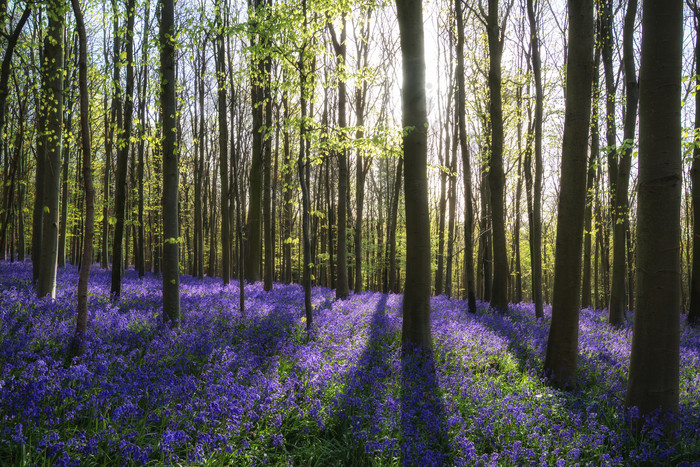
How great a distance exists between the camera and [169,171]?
7.19 metres

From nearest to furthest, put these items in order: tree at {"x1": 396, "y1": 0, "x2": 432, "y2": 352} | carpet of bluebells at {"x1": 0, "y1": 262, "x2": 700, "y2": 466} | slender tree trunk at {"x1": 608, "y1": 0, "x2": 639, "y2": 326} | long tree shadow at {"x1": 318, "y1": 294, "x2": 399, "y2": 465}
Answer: carpet of bluebells at {"x1": 0, "y1": 262, "x2": 700, "y2": 466} → long tree shadow at {"x1": 318, "y1": 294, "x2": 399, "y2": 465} → tree at {"x1": 396, "y1": 0, "x2": 432, "y2": 352} → slender tree trunk at {"x1": 608, "y1": 0, "x2": 639, "y2": 326}

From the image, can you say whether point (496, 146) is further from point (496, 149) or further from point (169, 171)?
point (169, 171)

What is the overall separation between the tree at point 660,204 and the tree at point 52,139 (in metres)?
9.44

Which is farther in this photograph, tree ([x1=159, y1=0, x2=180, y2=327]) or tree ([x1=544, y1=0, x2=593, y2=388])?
tree ([x1=159, y1=0, x2=180, y2=327])

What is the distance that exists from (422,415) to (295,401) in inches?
59.2

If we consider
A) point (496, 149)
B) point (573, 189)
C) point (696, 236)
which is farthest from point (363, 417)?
point (696, 236)

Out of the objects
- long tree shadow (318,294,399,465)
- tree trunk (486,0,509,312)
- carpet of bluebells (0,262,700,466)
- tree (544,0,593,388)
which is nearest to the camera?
carpet of bluebells (0,262,700,466)

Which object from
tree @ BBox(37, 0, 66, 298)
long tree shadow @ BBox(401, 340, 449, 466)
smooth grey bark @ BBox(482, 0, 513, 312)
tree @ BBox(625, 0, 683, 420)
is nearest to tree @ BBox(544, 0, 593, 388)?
tree @ BBox(625, 0, 683, 420)

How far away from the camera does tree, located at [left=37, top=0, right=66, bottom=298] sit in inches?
297

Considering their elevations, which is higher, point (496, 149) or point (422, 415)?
point (496, 149)

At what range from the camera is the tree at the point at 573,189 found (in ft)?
18.8

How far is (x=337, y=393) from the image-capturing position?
4.79m

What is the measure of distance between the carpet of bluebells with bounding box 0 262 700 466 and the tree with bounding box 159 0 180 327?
0.51 m

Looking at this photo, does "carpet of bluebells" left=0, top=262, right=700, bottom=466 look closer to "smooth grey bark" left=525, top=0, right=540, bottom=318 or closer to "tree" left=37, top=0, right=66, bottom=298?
"tree" left=37, top=0, right=66, bottom=298
